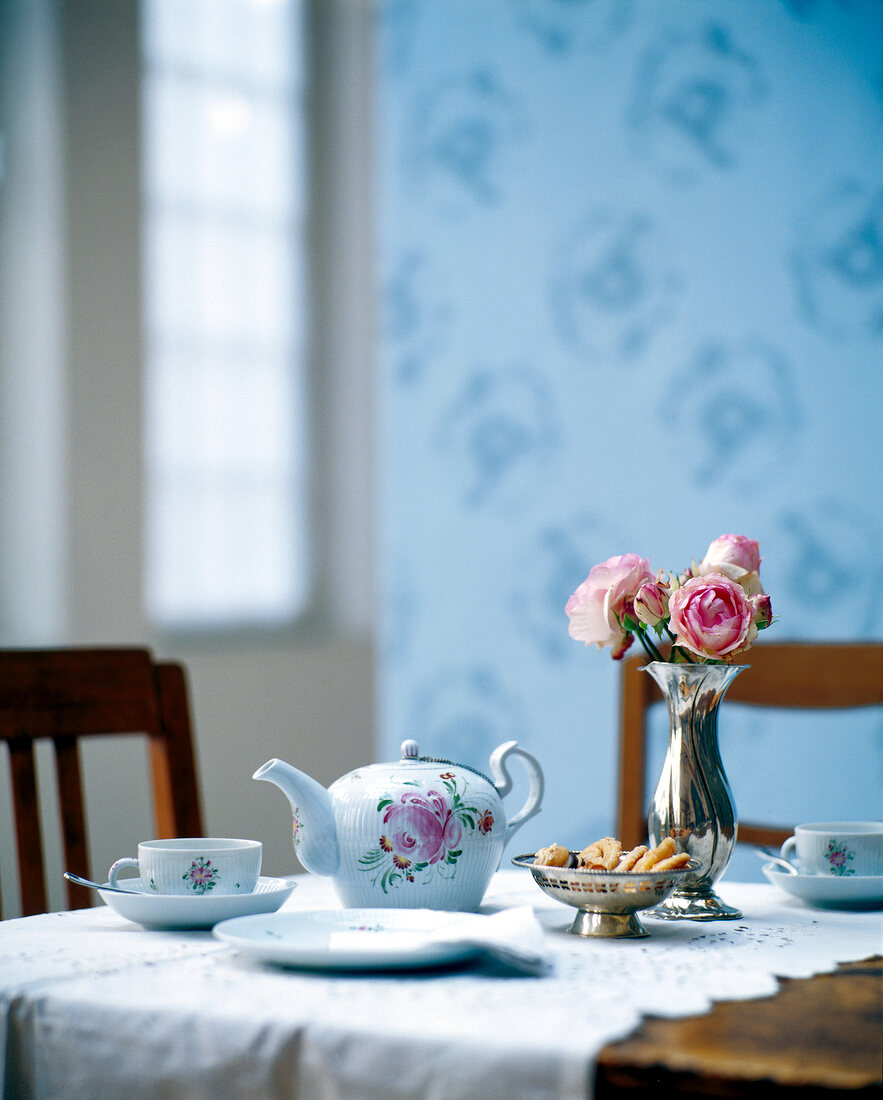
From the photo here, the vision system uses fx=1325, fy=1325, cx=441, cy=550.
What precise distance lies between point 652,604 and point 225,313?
2343 mm

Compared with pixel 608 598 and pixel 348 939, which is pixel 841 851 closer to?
pixel 608 598

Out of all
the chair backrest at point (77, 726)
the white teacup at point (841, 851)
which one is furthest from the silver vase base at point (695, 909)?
the chair backrest at point (77, 726)

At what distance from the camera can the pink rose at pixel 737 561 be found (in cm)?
109

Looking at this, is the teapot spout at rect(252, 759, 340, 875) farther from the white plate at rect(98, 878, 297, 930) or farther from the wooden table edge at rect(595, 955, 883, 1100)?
the wooden table edge at rect(595, 955, 883, 1100)

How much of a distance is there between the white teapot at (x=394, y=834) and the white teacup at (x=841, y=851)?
321mm

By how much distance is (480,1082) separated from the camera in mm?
661

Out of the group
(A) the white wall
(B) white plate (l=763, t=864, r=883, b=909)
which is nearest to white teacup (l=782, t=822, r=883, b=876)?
(B) white plate (l=763, t=864, r=883, b=909)

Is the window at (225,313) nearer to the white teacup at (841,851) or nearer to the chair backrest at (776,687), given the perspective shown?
the chair backrest at (776,687)

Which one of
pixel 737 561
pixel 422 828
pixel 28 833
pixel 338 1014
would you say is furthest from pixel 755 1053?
pixel 28 833

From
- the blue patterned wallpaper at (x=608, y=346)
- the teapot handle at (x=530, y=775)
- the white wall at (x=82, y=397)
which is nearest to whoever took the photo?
the teapot handle at (x=530, y=775)

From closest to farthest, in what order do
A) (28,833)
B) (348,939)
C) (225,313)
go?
1. (348,939)
2. (28,833)
3. (225,313)

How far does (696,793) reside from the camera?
1092 mm

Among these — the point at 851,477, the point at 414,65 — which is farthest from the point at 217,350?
the point at 851,477

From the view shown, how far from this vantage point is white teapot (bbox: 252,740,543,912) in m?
1.03
